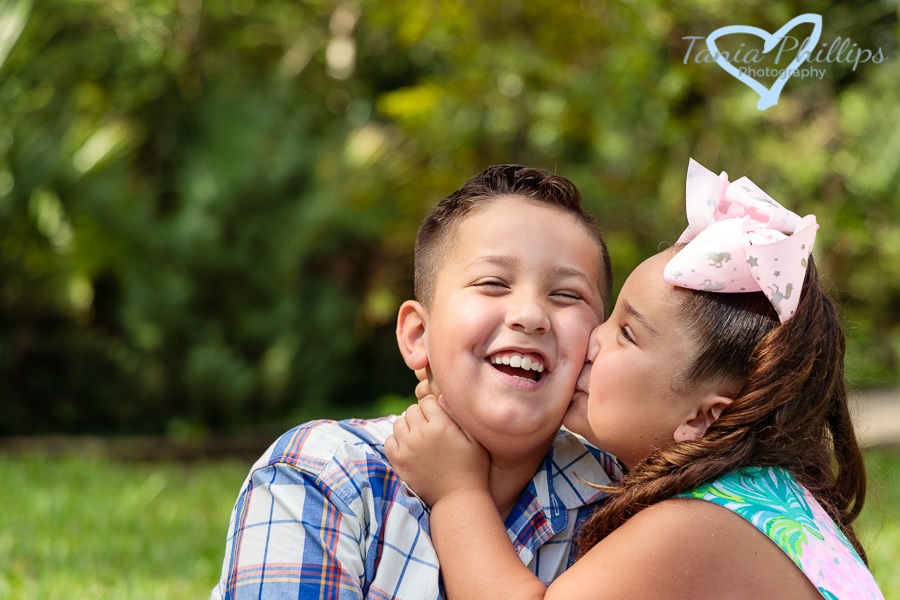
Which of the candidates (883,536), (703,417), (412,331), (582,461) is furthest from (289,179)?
(703,417)

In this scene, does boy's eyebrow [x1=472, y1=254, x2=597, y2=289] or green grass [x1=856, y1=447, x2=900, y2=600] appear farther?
green grass [x1=856, y1=447, x2=900, y2=600]

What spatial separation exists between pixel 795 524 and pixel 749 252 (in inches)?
21.3

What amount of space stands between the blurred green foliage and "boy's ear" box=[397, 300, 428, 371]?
4.89 metres

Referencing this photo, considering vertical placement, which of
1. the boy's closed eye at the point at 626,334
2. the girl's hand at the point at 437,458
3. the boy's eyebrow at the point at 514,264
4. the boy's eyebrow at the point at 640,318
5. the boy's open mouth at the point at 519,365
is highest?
the boy's eyebrow at the point at 514,264

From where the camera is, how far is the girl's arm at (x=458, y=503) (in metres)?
2.00

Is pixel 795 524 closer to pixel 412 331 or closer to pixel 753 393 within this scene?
pixel 753 393

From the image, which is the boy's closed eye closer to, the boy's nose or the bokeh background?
the boy's nose

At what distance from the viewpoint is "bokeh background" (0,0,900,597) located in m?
7.20

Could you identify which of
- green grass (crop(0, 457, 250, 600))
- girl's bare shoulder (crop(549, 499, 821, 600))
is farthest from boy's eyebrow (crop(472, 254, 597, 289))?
green grass (crop(0, 457, 250, 600))

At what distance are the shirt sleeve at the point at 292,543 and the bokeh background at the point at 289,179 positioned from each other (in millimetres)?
3554

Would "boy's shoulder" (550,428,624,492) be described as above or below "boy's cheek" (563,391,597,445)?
below

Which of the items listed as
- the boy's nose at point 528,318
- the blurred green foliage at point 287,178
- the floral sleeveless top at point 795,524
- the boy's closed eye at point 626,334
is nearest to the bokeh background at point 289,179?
the blurred green foliage at point 287,178

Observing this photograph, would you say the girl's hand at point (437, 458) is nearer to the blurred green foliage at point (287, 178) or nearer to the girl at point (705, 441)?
the girl at point (705, 441)

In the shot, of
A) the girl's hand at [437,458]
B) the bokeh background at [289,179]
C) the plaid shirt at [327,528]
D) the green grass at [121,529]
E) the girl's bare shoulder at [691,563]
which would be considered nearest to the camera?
the girl's bare shoulder at [691,563]
